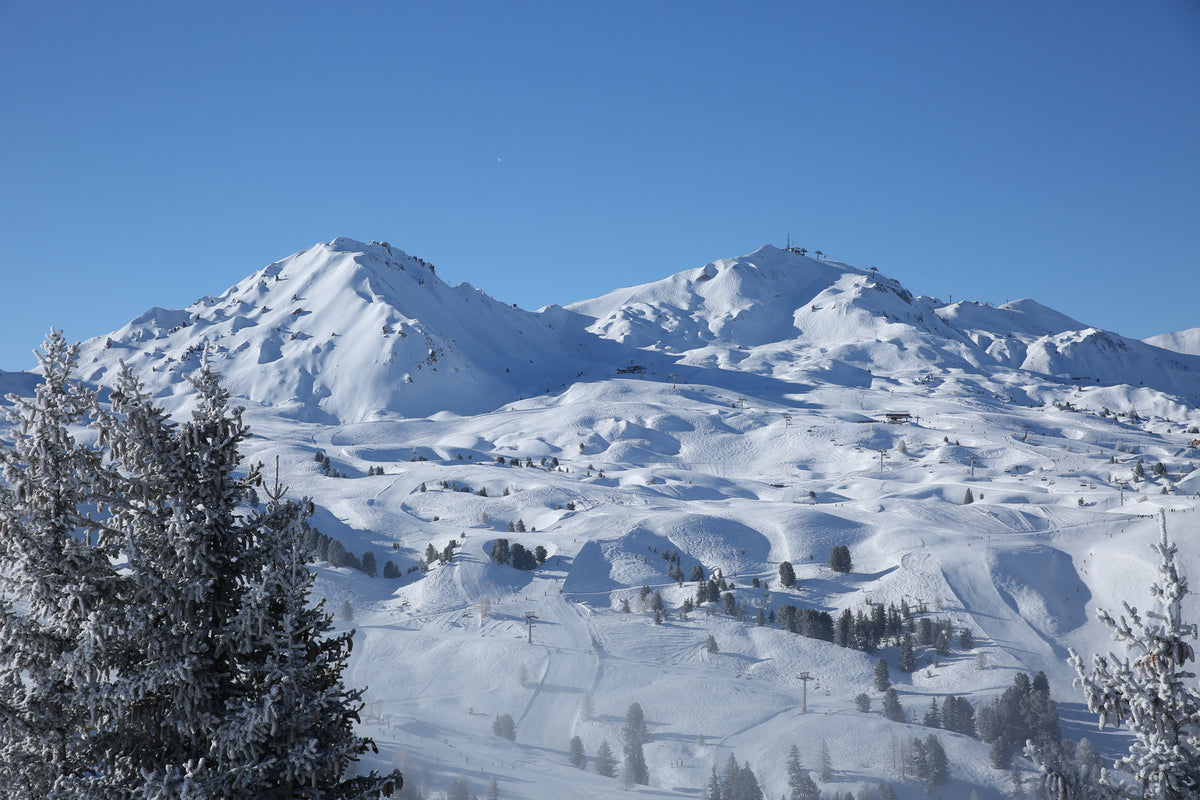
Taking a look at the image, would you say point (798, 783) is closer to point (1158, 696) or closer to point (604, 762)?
point (604, 762)

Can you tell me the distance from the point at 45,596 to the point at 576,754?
29.5m

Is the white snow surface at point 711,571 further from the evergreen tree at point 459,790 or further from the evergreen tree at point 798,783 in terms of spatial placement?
the evergreen tree at point 798,783

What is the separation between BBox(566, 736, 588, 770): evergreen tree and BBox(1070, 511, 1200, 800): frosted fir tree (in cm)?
2915

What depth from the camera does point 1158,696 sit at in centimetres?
894

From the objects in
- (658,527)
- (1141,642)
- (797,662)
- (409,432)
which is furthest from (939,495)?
(409,432)

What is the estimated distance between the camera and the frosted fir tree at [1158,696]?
8.73 meters

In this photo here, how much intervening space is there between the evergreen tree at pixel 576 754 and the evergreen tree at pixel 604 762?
1.72 feet

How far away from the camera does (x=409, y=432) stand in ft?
490

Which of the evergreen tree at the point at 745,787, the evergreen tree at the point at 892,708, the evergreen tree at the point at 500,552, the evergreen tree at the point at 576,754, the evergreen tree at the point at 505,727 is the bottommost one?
the evergreen tree at the point at 745,787

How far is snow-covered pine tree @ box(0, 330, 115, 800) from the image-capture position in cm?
987

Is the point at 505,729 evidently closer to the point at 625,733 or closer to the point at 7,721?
the point at 625,733

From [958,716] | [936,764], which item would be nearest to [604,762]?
[936,764]

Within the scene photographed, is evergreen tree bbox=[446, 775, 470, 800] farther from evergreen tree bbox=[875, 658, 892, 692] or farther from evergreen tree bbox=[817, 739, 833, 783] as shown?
evergreen tree bbox=[875, 658, 892, 692]

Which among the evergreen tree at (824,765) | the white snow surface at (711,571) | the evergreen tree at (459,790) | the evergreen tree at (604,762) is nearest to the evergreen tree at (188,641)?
the white snow surface at (711,571)
